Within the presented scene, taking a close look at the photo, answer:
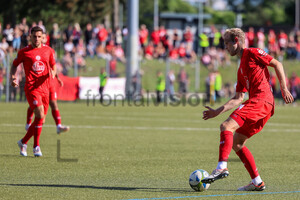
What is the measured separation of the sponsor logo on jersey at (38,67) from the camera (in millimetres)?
10695

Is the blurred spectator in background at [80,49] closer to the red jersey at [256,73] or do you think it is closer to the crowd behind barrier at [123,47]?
the crowd behind barrier at [123,47]

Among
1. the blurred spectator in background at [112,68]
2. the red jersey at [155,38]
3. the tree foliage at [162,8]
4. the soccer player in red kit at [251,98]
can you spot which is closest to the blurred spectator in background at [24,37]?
the blurred spectator in background at [112,68]

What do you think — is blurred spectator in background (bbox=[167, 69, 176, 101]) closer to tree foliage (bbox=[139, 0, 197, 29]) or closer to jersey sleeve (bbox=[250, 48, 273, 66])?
jersey sleeve (bbox=[250, 48, 273, 66])

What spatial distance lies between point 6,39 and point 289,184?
2328cm

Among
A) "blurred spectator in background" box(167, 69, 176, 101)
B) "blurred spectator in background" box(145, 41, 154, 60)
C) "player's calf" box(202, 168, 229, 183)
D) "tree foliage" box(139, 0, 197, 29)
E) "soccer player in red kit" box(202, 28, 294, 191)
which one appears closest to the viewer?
"player's calf" box(202, 168, 229, 183)

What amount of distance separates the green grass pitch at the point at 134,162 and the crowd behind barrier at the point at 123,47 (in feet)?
38.0

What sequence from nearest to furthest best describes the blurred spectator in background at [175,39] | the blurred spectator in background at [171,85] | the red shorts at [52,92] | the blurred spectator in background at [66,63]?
the red shorts at [52,92] < the blurred spectator in background at [66,63] < the blurred spectator in background at [171,85] < the blurred spectator in background at [175,39]

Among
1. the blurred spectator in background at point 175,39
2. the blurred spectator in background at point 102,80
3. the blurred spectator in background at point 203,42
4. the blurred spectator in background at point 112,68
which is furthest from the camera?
the blurred spectator in background at point 203,42

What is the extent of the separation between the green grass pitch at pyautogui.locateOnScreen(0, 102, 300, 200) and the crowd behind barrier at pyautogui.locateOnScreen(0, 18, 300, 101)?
38.0 feet

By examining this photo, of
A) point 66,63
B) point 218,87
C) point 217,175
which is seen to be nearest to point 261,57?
point 217,175

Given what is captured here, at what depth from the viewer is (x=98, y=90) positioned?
28812 millimetres

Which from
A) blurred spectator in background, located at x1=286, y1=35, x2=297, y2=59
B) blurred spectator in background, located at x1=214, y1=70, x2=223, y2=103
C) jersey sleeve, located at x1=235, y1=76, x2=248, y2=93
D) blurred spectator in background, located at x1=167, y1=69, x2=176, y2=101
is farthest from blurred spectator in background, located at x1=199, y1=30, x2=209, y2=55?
jersey sleeve, located at x1=235, y1=76, x2=248, y2=93

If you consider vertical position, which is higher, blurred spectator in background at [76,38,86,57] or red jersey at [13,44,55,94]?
blurred spectator in background at [76,38,86,57]

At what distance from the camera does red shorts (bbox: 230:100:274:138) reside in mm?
7406
